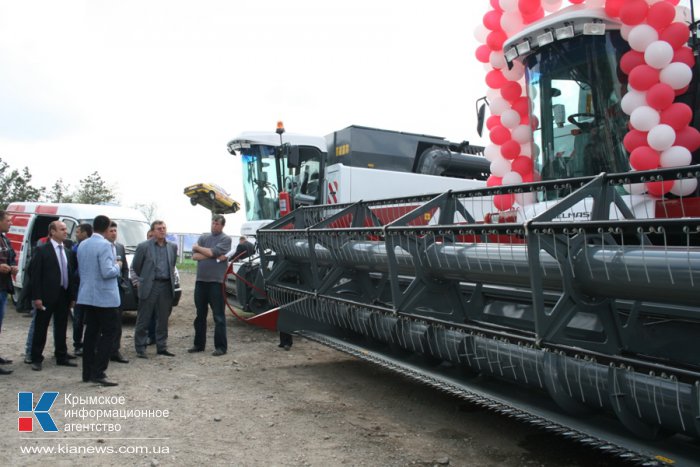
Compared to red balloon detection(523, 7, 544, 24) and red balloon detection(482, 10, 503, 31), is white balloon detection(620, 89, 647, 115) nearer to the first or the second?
red balloon detection(523, 7, 544, 24)

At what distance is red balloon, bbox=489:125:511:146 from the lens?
231 inches

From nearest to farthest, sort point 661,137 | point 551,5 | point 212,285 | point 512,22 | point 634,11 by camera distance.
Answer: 1. point 661,137
2. point 634,11
3. point 551,5
4. point 512,22
5. point 212,285

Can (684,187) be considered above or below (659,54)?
below

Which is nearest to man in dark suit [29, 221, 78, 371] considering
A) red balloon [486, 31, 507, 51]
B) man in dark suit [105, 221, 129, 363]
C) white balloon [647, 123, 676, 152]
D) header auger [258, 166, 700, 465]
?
man in dark suit [105, 221, 129, 363]

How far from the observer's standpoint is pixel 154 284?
21.2 ft

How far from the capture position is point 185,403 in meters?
4.62

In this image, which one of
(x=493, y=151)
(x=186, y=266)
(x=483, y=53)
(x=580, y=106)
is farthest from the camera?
(x=186, y=266)

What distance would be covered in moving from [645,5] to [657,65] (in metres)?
Answer: 0.51

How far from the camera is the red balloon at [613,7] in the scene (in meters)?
4.33

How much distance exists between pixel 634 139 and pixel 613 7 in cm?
102

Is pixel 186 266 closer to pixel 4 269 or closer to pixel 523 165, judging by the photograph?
pixel 4 269

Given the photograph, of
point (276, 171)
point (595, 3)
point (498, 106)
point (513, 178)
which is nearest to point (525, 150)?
point (513, 178)

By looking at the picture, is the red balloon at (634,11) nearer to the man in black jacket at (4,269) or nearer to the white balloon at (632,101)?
the white balloon at (632,101)

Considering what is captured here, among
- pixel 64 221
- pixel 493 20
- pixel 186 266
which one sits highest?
pixel 493 20
